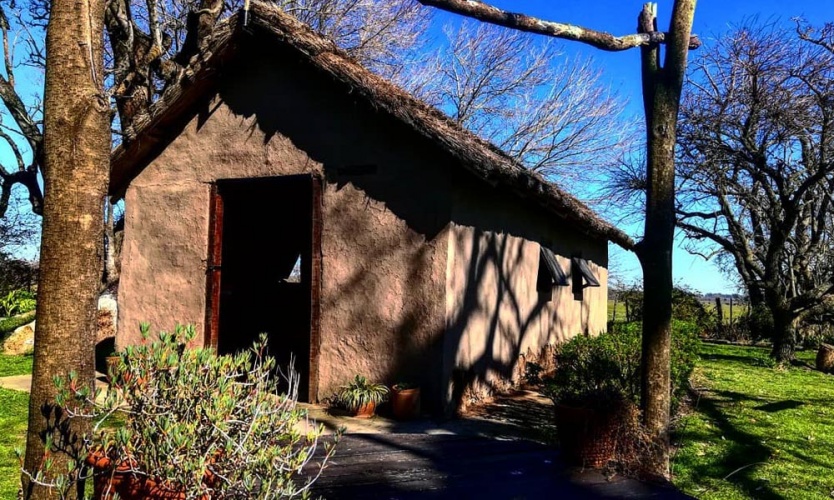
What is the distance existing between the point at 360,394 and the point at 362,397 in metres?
0.05

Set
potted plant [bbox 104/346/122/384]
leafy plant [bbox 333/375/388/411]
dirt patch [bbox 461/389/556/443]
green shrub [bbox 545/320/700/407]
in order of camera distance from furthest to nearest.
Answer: leafy plant [bbox 333/375/388/411] → dirt patch [bbox 461/389/556/443] → green shrub [bbox 545/320/700/407] → potted plant [bbox 104/346/122/384]

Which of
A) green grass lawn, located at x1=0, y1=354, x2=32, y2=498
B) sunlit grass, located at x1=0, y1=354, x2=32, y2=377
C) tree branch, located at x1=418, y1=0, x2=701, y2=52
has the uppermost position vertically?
tree branch, located at x1=418, y1=0, x2=701, y2=52

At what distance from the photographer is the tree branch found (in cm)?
415

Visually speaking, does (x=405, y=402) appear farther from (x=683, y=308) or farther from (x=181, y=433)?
(x=683, y=308)

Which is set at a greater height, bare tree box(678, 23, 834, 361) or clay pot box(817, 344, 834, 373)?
bare tree box(678, 23, 834, 361)

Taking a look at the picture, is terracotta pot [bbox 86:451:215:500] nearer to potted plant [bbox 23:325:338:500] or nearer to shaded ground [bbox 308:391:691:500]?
potted plant [bbox 23:325:338:500]

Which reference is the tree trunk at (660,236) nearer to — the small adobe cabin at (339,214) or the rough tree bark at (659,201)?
the rough tree bark at (659,201)

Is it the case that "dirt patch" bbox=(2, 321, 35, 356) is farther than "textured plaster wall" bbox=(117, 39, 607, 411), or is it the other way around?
"dirt patch" bbox=(2, 321, 35, 356)

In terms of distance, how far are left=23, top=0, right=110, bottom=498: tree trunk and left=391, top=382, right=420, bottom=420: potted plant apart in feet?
12.7

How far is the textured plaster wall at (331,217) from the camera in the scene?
264 inches

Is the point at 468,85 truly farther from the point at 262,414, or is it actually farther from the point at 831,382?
the point at 262,414

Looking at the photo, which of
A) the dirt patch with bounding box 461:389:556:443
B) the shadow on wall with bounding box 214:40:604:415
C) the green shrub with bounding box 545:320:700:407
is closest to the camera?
the green shrub with bounding box 545:320:700:407

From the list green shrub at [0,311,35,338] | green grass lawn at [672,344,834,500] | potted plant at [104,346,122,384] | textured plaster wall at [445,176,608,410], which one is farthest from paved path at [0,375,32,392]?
green grass lawn at [672,344,834,500]

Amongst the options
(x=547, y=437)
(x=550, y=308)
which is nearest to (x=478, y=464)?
(x=547, y=437)
